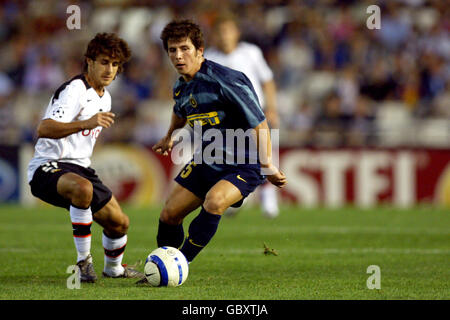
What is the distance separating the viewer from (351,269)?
23.0ft

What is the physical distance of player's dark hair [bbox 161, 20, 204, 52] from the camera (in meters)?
6.12

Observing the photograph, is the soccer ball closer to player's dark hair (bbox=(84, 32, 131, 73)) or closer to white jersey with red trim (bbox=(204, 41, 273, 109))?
player's dark hair (bbox=(84, 32, 131, 73))

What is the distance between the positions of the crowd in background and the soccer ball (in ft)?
28.4

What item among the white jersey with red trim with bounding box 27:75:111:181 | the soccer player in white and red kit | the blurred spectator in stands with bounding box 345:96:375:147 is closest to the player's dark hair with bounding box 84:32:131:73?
the soccer player in white and red kit

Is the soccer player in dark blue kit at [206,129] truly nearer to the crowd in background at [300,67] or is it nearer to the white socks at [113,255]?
the white socks at [113,255]

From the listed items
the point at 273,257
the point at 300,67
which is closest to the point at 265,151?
the point at 273,257

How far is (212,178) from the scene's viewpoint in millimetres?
6309

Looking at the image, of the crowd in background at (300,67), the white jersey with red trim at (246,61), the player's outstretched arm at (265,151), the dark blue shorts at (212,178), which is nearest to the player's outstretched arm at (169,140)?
the dark blue shorts at (212,178)

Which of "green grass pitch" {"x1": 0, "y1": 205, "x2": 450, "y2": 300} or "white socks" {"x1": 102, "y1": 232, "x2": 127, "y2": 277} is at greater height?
"white socks" {"x1": 102, "y1": 232, "x2": 127, "y2": 277}

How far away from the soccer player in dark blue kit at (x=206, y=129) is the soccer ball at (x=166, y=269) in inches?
6.1

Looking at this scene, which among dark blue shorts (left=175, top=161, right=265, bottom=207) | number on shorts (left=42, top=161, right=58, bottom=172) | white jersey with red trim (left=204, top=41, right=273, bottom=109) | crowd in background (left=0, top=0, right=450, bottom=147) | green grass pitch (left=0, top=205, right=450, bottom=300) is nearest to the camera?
green grass pitch (left=0, top=205, right=450, bottom=300)

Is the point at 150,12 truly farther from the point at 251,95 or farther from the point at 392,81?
the point at 251,95

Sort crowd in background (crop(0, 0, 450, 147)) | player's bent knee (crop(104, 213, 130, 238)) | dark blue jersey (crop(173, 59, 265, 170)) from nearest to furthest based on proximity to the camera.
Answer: dark blue jersey (crop(173, 59, 265, 170)) → player's bent knee (crop(104, 213, 130, 238)) → crowd in background (crop(0, 0, 450, 147))
